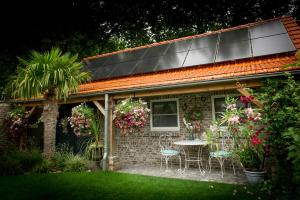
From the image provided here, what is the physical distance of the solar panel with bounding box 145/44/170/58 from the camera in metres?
9.62

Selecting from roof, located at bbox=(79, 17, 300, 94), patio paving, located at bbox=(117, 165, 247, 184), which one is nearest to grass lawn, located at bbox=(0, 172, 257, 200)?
patio paving, located at bbox=(117, 165, 247, 184)

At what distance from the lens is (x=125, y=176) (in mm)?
6473

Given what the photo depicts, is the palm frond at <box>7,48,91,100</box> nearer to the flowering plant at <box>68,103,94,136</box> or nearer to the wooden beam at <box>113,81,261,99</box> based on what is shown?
the flowering plant at <box>68,103,94,136</box>

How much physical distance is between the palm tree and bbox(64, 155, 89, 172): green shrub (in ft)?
2.61

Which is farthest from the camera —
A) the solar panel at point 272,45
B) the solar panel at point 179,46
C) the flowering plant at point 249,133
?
the solar panel at point 179,46

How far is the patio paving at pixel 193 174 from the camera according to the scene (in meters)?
6.01

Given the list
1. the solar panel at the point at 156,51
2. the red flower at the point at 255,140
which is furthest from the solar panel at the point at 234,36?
the red flower at the point at 255,140

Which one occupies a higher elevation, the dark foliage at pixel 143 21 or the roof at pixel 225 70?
the dark foliage at pixel 143 21

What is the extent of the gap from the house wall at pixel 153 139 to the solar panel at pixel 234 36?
2.25 m

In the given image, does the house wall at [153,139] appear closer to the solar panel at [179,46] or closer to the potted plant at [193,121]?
the potted plant at [193,121]

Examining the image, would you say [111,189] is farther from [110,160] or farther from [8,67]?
[8,67]

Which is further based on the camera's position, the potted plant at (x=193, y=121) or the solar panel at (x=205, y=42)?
the solar panel at (x=205, y=42)

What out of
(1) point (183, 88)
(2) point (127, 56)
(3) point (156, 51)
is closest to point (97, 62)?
(2) point (127, 56)

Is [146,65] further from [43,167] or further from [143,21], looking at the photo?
[143,21]
